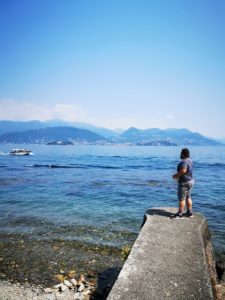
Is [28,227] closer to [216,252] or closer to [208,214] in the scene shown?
[216,252]

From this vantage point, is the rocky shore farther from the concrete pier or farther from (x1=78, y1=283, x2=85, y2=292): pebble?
the concrete pier

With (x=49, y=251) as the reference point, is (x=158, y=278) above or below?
above

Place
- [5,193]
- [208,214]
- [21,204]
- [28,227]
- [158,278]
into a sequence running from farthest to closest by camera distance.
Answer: [5,193], [21,204], [208,214], [28,227], [158,278]

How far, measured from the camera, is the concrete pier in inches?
203

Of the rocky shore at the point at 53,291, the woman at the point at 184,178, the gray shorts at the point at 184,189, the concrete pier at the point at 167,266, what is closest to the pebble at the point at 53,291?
the rocky shore at the point at 53,291

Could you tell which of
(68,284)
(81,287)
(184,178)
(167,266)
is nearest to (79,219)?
(68,284)

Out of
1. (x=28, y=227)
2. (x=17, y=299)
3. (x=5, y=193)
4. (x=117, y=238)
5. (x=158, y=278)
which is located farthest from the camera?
(x=5, y=193)

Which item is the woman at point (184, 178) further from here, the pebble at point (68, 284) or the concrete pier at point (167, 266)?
the pebble at point (68, 284)

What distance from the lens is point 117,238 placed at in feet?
39.3

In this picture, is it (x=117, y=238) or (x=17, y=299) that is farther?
(x=117, y=238)

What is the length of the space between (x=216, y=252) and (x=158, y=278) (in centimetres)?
634

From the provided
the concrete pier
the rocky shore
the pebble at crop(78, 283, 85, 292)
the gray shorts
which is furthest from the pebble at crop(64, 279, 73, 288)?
the gray shorts

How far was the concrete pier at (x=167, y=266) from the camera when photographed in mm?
5152

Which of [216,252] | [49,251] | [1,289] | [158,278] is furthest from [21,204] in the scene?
[158,278]
